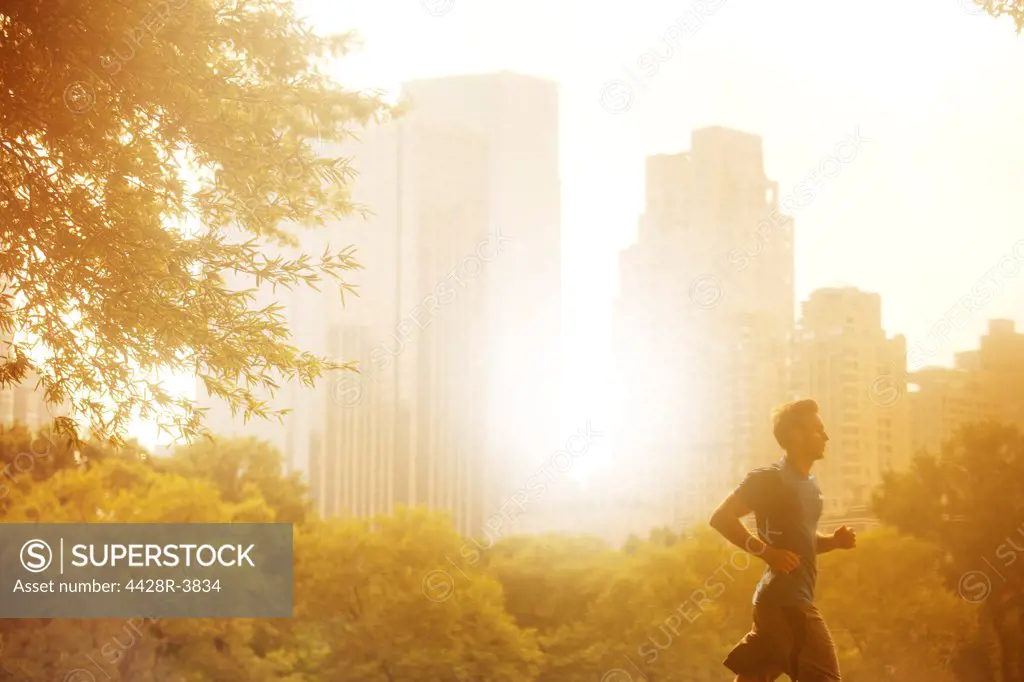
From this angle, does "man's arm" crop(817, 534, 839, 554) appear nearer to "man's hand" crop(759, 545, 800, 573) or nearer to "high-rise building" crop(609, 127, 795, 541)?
"man's hand" crop(759, 545, 800, 573)

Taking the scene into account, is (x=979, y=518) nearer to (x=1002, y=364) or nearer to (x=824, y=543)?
(x=1002, y=364)

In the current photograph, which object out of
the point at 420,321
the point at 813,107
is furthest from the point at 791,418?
the point at 420,321

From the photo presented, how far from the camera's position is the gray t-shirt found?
290cm

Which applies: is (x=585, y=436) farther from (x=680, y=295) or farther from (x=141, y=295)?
(x=141, y=295)

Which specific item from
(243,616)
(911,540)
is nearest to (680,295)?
(911,540)

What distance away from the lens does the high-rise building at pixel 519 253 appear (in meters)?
10.4

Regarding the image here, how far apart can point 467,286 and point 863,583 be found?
7022mm

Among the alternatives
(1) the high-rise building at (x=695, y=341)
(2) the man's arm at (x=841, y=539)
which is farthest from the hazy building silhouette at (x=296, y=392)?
(2) the man's arm at (x=841, y=539)

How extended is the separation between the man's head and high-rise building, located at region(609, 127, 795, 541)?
25.1ft

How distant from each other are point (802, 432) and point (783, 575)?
43cm

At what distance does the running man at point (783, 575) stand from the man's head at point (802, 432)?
68 millimetres

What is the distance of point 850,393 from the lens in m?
10.4

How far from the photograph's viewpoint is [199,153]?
5.95m

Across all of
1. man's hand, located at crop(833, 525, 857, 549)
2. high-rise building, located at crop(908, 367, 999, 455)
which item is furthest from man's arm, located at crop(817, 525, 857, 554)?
high-rise building, located at crop(908, 367, 999, 455)
